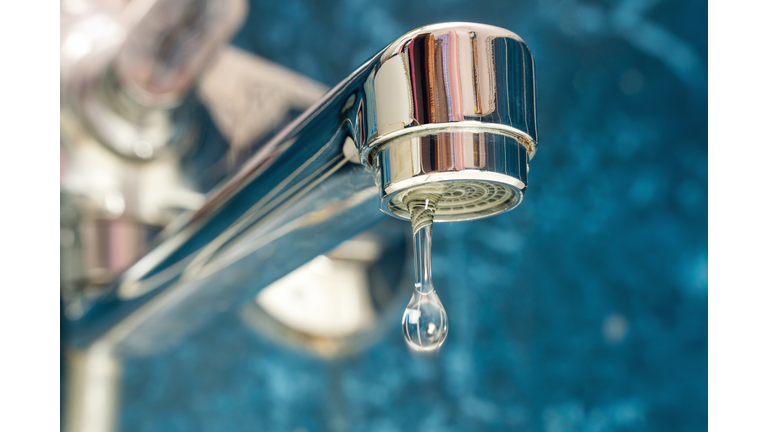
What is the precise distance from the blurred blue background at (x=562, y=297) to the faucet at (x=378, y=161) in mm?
242

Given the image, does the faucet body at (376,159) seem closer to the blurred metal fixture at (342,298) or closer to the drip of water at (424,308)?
the drip of water at (424,308)

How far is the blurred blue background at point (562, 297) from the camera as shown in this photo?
0.54 meters

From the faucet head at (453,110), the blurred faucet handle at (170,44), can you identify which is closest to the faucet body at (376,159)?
the faucet head at (453,110)

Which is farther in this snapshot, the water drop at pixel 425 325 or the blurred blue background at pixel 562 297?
the blurred blue background at pixel 562 297

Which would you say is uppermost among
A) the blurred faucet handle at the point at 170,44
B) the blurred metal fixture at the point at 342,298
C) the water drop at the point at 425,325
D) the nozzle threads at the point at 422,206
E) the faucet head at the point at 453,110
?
the blurred faucet handle at the point at 170,44

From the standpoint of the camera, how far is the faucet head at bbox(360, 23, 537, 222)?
20cm

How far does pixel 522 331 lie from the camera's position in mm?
580

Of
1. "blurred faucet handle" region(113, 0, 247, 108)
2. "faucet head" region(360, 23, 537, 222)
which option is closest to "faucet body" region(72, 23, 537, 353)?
"faucet head" region(360, 23, 537, 222)

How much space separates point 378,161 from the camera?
220 millimetres

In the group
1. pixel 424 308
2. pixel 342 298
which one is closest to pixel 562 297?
pixel 342 298

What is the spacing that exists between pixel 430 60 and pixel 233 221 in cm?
16

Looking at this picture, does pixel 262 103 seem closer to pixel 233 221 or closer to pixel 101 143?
pixel 101 143

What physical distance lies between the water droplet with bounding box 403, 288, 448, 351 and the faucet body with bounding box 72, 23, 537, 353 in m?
0.04

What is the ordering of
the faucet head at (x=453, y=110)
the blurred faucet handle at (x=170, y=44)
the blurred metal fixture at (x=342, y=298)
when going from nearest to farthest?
1. the faucet head at (x=453, y=110)
2. the blurred faucet handle at (x=170, y=44)
3. the blurred metal fixture at (x=342, y=298)
